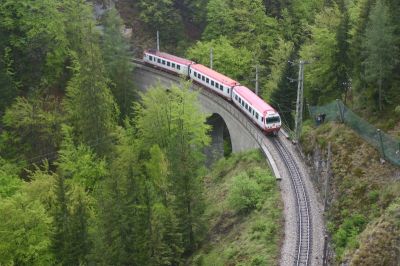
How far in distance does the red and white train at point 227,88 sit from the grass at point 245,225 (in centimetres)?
392

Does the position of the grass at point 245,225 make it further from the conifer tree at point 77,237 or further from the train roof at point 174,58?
the train roof at point 174,58

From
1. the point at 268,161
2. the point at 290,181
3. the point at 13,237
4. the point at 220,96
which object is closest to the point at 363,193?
the point at 290,181

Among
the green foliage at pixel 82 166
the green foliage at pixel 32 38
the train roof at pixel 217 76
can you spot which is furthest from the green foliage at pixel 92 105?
the train roof at pixel 217 76

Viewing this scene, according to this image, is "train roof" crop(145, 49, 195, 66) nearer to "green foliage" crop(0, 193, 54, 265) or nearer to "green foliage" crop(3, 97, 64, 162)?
"green foliage" crop(3, 97, 64, 162)

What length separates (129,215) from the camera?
109 ft

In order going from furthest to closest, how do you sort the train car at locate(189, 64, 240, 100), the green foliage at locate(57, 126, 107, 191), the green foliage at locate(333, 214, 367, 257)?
the train car at locate(189, 64, 240, 100) < the green foliage at locate(57, 126, 107, 191) < the green foliage at locate(333, 214, 367, 257)

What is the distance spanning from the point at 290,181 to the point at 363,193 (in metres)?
7.49

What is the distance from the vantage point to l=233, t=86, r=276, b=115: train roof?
4856 cm

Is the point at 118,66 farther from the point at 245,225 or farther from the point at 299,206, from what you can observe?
the point at 299,206

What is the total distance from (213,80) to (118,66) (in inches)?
460

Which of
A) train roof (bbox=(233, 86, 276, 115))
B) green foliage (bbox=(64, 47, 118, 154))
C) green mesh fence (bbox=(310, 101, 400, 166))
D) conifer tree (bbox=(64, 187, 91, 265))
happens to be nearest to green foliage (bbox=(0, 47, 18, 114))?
green foliage (bbox=(64, 47, 118, 154))

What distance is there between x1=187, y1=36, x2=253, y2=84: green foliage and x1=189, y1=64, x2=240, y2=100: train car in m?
6.06

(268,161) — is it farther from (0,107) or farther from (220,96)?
(0,107)

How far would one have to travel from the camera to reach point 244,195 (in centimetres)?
3822
